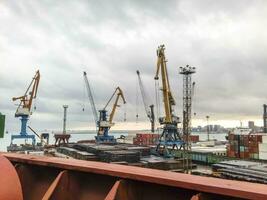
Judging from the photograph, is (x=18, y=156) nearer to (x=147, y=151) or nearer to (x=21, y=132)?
(x=147, y=151)

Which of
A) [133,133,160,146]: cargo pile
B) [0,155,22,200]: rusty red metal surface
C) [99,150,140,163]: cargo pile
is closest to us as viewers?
[0,155,22,200]: rusty red metal surface

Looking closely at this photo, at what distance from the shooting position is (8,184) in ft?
14.7

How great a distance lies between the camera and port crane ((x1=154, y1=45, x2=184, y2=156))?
6650 cm

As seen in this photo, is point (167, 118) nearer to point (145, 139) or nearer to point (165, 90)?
point (165, 90)

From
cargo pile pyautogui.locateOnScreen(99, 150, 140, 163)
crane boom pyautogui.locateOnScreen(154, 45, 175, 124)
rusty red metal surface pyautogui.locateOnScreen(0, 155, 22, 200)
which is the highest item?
crane boom pyautogui.locateOnScreen(154, 45, 175, 124)

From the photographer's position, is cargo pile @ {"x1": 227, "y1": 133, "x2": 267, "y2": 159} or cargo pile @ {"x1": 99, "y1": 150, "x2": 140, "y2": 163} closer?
cargo pile @ {"x1": 99, "y1": 150, "x2": 140, "y2": 163}

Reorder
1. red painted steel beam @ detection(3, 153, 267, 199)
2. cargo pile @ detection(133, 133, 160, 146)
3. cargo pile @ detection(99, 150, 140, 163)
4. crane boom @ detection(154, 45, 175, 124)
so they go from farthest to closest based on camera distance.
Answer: cargo pile @ detection(133, 133, 160, 146) < crane boom @ detection(154, 45, 175, 124) < cargo pile @ detection(99, 150, 140, 163) < red painted steel beam @ detection(3, 153, 267, 199)

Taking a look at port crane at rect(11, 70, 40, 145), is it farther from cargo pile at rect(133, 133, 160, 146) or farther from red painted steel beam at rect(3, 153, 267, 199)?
red painted steel beam at rect(3, 153, 267, 199)

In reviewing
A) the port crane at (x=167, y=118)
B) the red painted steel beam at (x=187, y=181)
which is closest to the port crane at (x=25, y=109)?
the port crane at (x=167, y=118)

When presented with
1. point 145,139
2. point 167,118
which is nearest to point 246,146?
point 167,118

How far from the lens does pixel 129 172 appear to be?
15.1 feet

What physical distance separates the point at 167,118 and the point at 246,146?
1689cm

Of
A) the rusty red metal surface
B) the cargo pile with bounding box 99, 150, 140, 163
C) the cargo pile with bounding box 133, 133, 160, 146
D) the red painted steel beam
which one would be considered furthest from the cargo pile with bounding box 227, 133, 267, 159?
the rusty red metal surface

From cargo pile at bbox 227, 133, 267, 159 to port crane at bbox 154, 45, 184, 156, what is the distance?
11.5 meters
